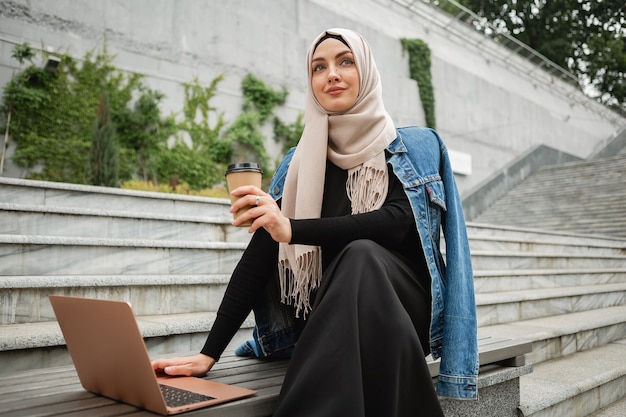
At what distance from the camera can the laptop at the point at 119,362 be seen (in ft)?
3.52

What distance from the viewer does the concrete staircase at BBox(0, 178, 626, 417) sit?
209 cm

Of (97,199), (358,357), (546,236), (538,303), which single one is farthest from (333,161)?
(546,236)

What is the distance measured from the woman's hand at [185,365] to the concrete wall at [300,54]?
258 inches

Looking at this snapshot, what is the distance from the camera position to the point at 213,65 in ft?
28.6

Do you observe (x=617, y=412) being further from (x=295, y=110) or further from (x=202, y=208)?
(x=295, y=110)

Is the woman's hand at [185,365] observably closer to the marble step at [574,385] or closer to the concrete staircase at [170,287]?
the concrete staircase at [170,287]

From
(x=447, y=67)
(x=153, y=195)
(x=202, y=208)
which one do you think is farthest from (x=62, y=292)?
(x=447, y=67)

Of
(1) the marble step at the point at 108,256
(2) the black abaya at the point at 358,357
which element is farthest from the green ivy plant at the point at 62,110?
(2) the black abaya at the point at 358,357

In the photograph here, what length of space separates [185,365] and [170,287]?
3.52 feet

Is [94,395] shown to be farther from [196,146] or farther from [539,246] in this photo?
[196,146]

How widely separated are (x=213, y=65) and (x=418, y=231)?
7.85 meters

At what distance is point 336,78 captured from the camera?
1.71 m

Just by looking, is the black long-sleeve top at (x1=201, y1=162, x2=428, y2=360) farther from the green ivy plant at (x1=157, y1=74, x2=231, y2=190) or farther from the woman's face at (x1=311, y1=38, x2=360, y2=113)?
the green ivy plant at (x1=157, y1=74, x2=231, y2=190)

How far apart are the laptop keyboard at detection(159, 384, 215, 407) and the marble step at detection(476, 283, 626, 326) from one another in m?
2.47
